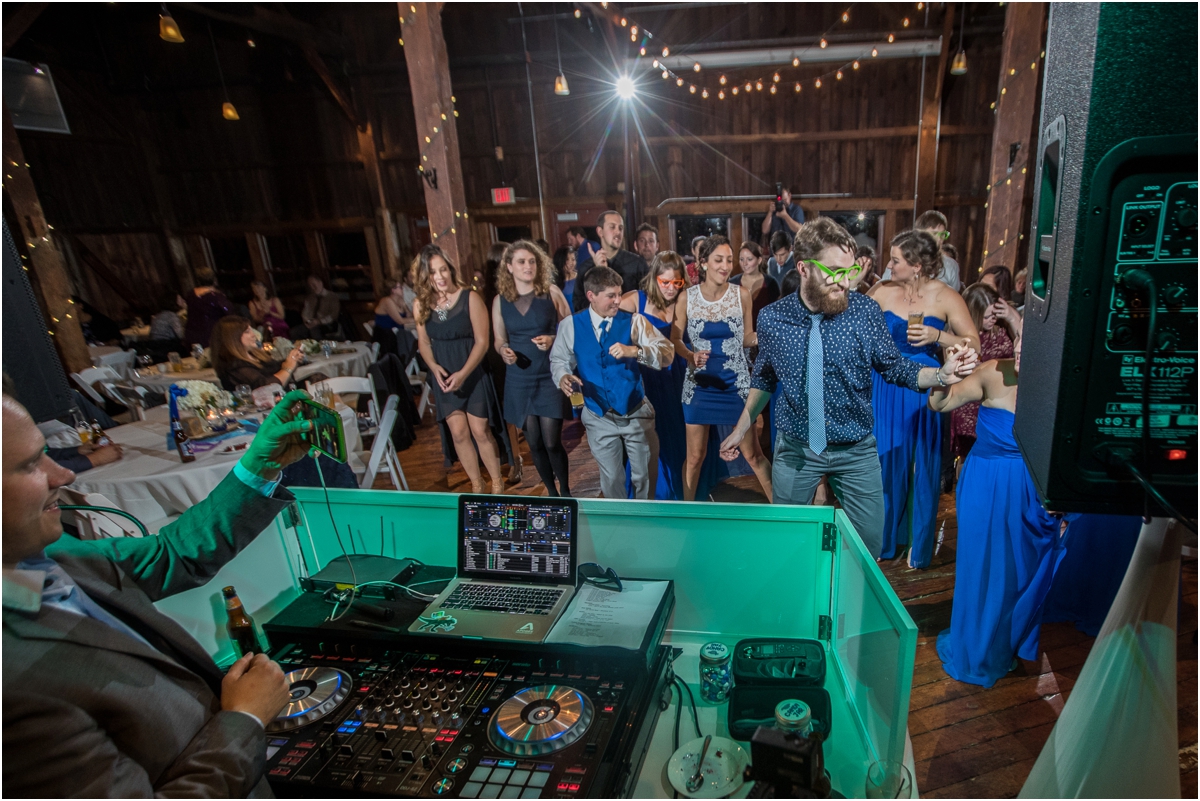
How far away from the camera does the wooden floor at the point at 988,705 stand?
6.19 ft

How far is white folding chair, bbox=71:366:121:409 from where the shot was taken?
17.7ft

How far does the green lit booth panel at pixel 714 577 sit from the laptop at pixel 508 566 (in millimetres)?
96

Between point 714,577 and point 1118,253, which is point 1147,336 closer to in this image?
point 1118,253

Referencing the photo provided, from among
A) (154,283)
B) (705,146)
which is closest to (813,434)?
(705,146)

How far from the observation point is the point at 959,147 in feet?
28.1

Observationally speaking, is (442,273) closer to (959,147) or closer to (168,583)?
(168,583)

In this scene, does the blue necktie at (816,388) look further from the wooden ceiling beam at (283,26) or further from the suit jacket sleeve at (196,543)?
the wooden ceiling beam at (283,26)

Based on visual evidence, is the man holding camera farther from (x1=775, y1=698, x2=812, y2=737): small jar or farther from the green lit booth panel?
(x1=775, y1=698, x2=812, y2=737): small jar

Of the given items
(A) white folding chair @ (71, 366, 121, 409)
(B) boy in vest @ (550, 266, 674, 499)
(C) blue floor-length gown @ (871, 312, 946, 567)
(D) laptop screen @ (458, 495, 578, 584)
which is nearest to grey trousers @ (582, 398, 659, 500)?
A: (B) boy in vest @ (550, 266, 674, 499)

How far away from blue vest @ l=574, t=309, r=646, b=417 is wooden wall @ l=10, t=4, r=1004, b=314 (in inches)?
268

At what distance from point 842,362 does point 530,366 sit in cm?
192

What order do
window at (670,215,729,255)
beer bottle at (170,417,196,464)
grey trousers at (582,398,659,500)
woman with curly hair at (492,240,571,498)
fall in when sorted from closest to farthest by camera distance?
beer bottle at (170,417,196,464) → grey trousers at (582,398,659,500) → woman with curly hair at (492,240,571,498) → window at (670,215,729,255)

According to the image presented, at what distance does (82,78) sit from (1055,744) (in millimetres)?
13808

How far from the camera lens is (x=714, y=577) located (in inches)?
61.3
